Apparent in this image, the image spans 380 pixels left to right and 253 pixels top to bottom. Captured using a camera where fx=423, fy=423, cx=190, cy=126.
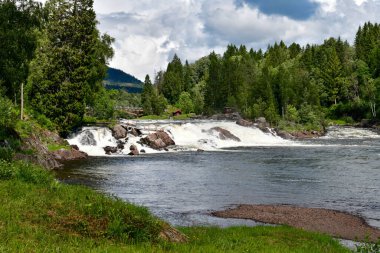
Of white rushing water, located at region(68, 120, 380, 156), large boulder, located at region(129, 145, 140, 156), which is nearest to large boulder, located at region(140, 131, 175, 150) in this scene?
white rushing water, located at region(68, 120, 380, 156)

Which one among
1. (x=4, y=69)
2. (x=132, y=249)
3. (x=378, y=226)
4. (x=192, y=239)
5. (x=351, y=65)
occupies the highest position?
(x=351, y=65)

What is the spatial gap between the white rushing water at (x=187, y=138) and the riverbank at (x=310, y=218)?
3600 cm

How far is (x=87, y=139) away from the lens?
61844mm

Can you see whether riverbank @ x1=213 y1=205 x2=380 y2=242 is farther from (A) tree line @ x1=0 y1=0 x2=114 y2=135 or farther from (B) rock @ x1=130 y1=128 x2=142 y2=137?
(B) rock @ x1=130 y1=128 x2=142 y2=137

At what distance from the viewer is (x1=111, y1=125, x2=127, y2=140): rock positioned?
210 ft

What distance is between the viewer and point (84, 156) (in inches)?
2100

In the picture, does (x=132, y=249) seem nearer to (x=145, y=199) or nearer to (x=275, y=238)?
(x=275, y=238)

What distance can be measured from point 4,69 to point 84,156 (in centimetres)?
2400

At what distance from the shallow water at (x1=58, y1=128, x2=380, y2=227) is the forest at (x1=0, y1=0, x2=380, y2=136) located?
11.8m

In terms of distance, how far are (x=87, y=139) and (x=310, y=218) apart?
43.8 metres

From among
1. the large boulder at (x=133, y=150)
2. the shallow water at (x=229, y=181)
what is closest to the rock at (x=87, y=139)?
the large boulder at (x=133, y=150)

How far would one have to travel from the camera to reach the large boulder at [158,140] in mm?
64562

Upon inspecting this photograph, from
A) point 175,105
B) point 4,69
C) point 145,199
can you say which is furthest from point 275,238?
point 175,105

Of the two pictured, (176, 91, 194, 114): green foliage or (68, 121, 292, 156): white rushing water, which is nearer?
(68, 121, 292, 156): white rushing water
